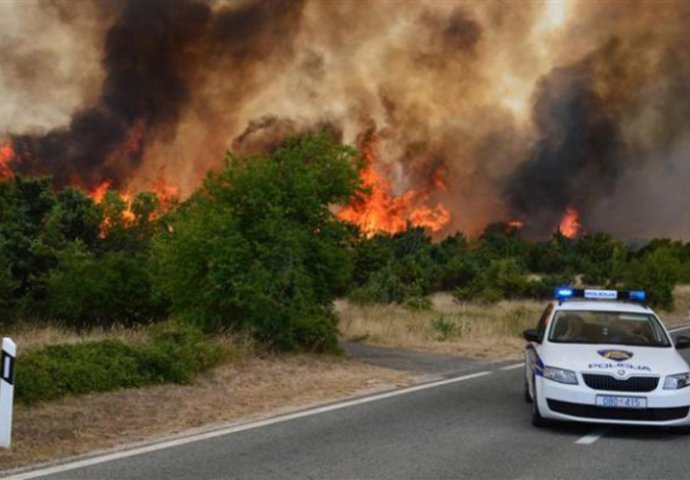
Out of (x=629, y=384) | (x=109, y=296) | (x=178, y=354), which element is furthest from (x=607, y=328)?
(x=109, y=296)

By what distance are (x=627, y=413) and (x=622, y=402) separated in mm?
159

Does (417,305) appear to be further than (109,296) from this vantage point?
Yes

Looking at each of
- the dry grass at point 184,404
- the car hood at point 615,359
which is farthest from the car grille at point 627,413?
the dry grass at point 184,404

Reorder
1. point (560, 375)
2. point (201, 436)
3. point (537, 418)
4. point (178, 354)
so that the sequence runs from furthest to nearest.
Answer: point (178, 354) → point (537, 418) → point (560, 375) → point (201, 436)

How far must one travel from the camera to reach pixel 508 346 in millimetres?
22297

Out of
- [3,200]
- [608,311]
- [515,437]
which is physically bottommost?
[515,437]

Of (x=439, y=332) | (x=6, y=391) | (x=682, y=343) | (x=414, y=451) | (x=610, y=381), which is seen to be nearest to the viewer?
(x=6, y=391)

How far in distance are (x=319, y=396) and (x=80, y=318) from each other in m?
13.6

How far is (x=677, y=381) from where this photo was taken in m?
9.52

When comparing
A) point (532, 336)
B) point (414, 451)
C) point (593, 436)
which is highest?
point (532, 336)

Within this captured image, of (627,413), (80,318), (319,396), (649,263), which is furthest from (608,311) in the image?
(649,263)

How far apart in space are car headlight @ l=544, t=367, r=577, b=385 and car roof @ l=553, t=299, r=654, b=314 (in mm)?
1823

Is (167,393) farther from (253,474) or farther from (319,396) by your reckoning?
(253,474)

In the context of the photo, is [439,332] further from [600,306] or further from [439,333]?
[600,306]
